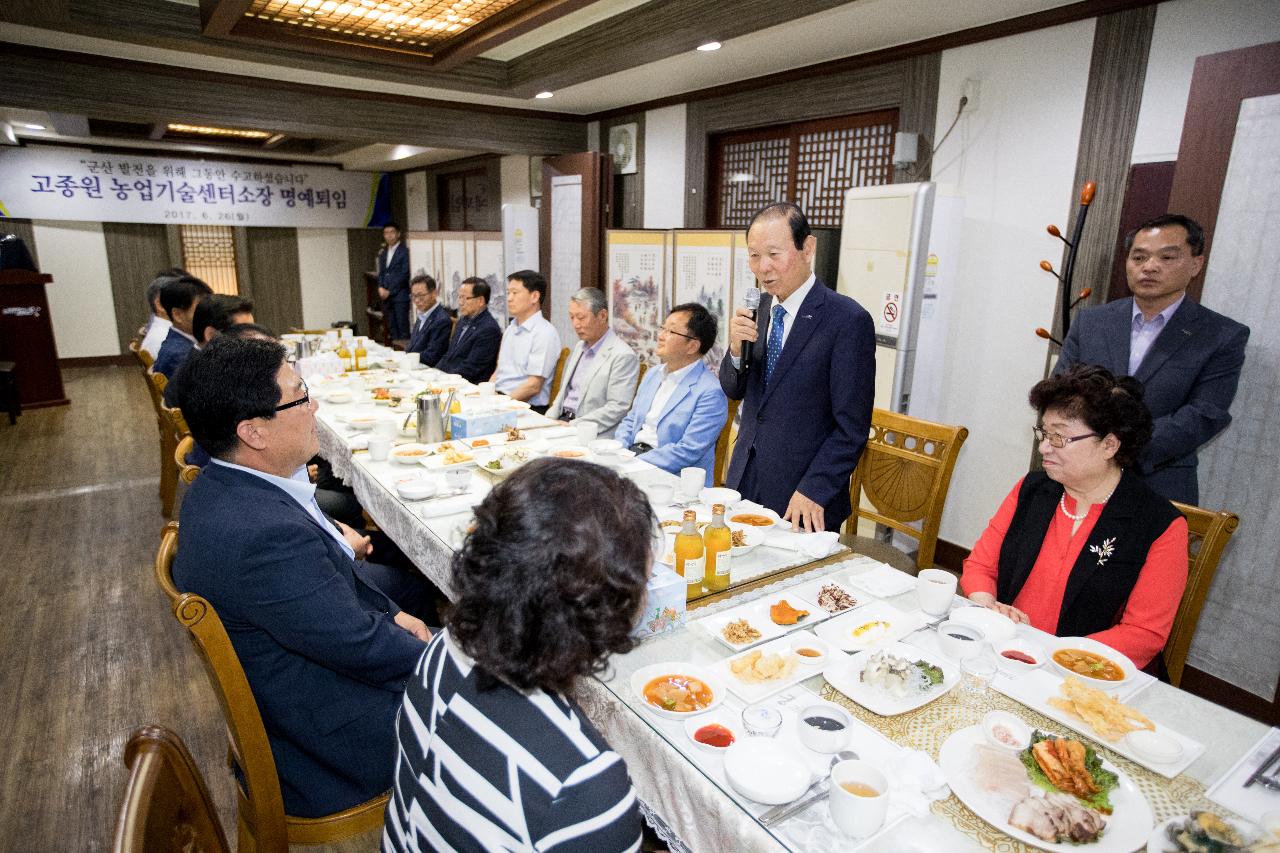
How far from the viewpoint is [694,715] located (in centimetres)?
118

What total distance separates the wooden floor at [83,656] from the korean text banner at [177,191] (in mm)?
4509

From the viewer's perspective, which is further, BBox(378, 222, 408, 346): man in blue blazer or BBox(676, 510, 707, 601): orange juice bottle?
BBox(378, 222, 408, 346): man in blue blazer

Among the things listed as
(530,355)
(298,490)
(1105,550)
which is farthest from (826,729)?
(530,355)

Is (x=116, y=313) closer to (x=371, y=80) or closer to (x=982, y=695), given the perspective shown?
(x=371, y=80)

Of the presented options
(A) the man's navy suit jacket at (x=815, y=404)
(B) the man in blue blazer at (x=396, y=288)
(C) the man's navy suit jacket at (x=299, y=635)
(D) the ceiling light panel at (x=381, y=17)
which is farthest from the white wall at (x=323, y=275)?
(C) the man's navy suit jacket at (x=299, y=635)

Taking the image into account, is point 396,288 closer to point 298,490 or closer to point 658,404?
point 658,404

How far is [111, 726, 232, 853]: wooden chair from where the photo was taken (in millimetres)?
754

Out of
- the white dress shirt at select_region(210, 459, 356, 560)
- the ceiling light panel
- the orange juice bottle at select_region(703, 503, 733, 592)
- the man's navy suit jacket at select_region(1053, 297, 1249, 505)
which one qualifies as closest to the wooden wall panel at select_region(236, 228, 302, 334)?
the ceiling light panel

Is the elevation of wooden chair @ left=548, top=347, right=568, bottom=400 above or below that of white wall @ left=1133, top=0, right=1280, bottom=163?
below

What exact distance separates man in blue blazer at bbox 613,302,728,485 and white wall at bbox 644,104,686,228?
2405mm

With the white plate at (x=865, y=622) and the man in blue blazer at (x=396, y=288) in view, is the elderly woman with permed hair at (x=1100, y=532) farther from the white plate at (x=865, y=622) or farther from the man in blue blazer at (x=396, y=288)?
the man in blue blazer at (x=396, y=288)

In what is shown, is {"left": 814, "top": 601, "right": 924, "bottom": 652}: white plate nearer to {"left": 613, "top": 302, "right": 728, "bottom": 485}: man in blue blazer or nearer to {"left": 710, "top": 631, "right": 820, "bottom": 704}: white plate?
{"left": 710, "top": 631, "right": 820, "bottom": 704}: white plate

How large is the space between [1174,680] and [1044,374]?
1897mm

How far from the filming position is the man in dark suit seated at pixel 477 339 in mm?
4957
